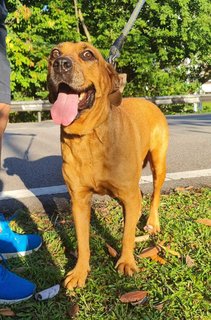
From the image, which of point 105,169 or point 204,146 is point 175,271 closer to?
point 105,169

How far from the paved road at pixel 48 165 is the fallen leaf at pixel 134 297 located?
181 cm

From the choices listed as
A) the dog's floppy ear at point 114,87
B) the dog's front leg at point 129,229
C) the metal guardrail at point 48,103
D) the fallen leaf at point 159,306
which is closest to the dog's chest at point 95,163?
the dog's front leg at point 129,229

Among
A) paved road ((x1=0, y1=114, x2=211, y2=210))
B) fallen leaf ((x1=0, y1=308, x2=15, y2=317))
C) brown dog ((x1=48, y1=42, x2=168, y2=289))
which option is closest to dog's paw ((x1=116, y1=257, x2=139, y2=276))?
brown dog ((x1=48, y1=42, x2=168, y2=289))

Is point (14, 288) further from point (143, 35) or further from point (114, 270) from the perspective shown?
point (143, 35)

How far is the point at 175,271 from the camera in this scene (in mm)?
2713

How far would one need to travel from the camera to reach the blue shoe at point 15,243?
301 centimetres

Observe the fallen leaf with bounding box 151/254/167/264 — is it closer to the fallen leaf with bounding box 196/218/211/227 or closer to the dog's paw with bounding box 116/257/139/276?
the dog's paw with bounding box 116/257/139/276

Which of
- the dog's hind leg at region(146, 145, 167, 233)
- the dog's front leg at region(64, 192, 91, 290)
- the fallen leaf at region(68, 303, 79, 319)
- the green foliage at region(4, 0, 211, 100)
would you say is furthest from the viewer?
the green foliage at region(4, 0, 211, 100)

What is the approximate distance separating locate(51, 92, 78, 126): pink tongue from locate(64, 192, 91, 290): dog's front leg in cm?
52

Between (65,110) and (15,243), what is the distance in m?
1.08

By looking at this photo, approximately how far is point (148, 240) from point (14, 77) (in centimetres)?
1390

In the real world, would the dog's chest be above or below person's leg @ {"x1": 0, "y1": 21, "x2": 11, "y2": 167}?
below

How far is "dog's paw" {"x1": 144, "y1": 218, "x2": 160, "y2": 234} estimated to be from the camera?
11.3 feet

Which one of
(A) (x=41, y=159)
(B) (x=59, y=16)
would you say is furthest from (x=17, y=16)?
(A) (x=41, y=159)
